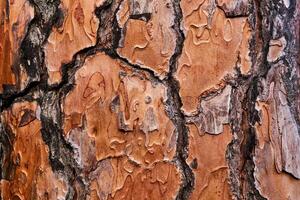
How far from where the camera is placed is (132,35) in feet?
3.10

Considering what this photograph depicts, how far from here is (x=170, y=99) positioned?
94 cm

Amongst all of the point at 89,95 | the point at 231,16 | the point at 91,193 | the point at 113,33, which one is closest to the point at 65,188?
the point at 91,193

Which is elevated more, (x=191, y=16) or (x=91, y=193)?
(x=191, y=16)

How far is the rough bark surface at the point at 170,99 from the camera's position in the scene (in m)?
0.92

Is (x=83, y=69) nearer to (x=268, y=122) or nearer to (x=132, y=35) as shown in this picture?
(x=132, y=35)

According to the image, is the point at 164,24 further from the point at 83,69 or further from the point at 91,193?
the point at 91,193

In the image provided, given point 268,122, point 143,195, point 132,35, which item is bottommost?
point 143,195

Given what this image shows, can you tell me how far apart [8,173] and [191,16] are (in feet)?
1.29

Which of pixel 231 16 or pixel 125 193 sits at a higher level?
pixel 231 16

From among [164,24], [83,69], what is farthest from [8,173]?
[164,24]

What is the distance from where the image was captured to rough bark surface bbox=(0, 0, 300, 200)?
0.92 m

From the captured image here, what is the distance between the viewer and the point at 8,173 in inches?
40.6

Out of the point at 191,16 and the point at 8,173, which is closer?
the point at 191,16

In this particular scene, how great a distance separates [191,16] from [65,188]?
325mm
